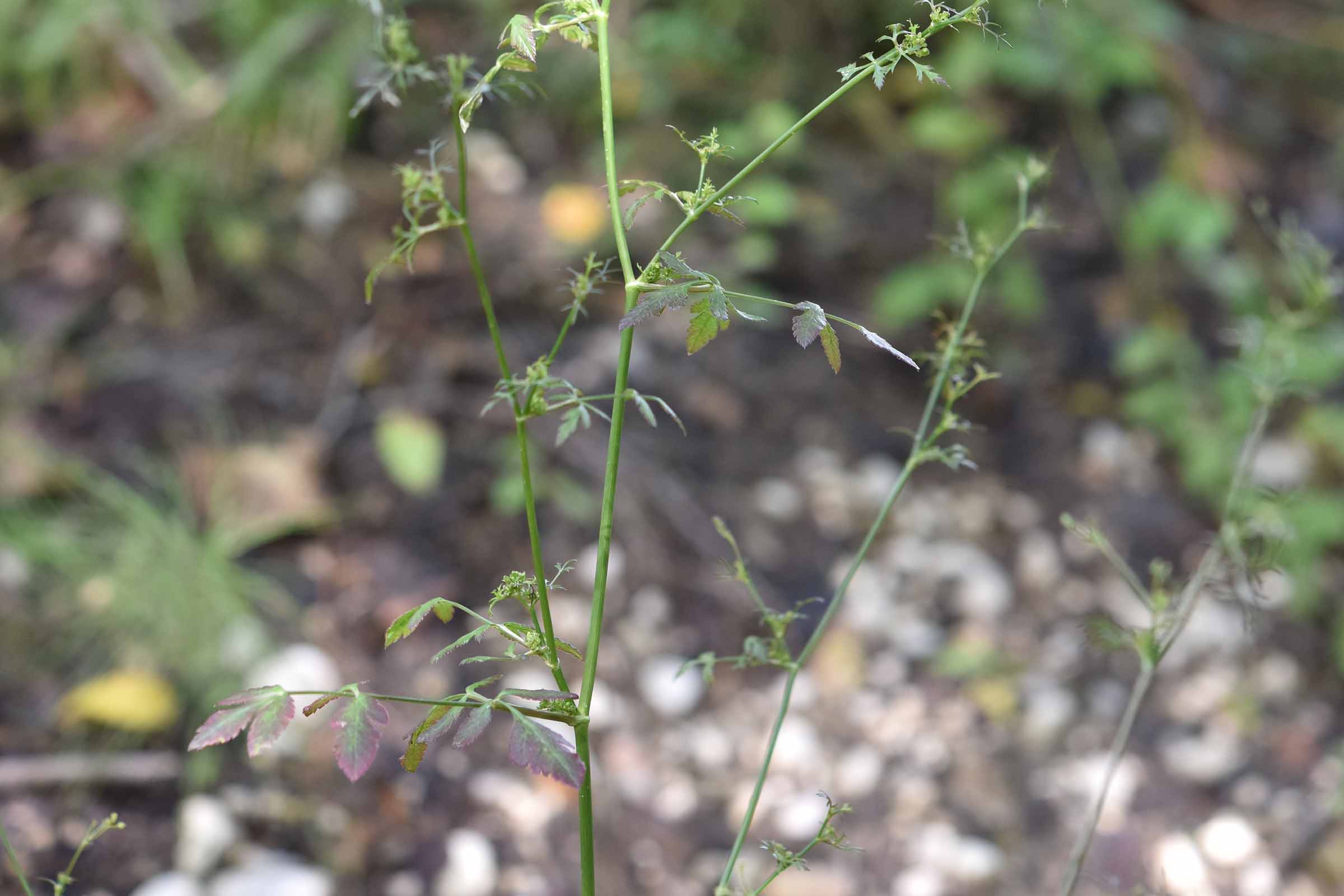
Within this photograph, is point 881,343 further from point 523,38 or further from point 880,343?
point 523,38

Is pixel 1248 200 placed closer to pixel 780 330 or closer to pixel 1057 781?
pixel 780 330

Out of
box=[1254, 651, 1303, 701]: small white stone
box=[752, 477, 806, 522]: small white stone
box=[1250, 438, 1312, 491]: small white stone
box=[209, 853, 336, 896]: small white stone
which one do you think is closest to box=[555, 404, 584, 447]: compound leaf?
box=[209, 853, 336, 896]: small white stone

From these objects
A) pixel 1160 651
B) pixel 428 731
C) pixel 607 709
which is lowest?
pixel 607 709

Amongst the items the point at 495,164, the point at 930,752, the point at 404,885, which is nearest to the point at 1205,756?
the point at 930,752

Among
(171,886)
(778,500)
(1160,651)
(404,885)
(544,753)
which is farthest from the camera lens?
(778,500)

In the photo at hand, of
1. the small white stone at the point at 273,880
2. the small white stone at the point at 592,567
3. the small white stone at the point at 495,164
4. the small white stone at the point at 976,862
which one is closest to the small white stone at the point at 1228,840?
the small white stone at the point at 976,862

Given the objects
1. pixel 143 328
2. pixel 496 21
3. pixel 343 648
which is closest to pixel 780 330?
pixel 496 21

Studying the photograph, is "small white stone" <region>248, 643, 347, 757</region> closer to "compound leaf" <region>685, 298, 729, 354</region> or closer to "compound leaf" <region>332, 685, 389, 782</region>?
"compound leaf" <region>332, 685, 389, 782</region>
